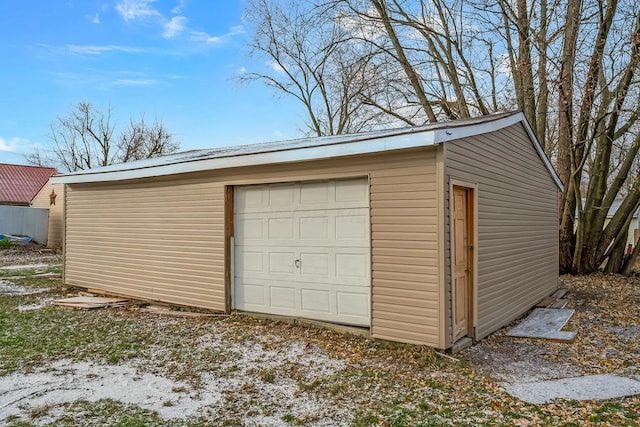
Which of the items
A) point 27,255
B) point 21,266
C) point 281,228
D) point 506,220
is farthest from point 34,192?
point 506,220

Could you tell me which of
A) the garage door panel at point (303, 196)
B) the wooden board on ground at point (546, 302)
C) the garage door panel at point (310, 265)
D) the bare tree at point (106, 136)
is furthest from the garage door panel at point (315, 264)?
the bare tree at point (106, 136)

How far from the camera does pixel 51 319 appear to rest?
6.55 metres

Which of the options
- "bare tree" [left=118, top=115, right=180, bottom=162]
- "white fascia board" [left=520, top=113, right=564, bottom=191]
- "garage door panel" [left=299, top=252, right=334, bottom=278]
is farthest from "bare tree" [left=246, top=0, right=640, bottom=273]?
"bare tree" [left=118, top=115, right=180, bottom=162]

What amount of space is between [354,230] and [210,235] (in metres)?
2.47

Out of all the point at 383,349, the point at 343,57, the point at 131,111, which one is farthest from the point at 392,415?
the point at 131,111

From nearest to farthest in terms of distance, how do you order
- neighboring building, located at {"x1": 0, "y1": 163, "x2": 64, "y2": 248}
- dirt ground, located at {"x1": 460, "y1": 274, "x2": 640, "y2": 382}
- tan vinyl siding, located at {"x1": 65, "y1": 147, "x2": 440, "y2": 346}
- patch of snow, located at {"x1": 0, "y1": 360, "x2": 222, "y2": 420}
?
patch of snow, located at {"x1": 0, "y1": 360, "x2": 222, "y2": 420}
dirt ground, located at {"x1": 460, "y1": 274, "x2": 640, "y2": 382}
tan vinyl siding, located at {"x1": 65, "y1": 147, "x2": 440, "y2": 346}
neighboring building, located at {"x1": 0, "y1": 163, "x2": 64, "y2": 248}

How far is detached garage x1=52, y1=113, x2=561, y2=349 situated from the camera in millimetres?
4898

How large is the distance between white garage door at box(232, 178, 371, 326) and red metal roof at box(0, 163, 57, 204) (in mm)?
21826

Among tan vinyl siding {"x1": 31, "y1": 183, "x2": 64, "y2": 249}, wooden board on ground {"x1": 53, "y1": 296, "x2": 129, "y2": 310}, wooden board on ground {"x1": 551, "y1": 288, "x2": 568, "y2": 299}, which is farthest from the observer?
tan vinyl siding {"x1": 31, "y1": 183, "x2": 64, "y2": 249}

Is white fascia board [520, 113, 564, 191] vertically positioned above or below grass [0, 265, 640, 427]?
above

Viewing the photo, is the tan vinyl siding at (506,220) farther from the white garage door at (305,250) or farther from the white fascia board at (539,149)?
the white garage door at (305,250)

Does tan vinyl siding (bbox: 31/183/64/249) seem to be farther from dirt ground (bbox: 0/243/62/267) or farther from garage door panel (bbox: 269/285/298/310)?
garage door panel (bbox: 269/285/298/310)

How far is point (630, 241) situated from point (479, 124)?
20101mm

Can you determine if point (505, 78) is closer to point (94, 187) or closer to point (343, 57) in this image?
point (343, 57)
